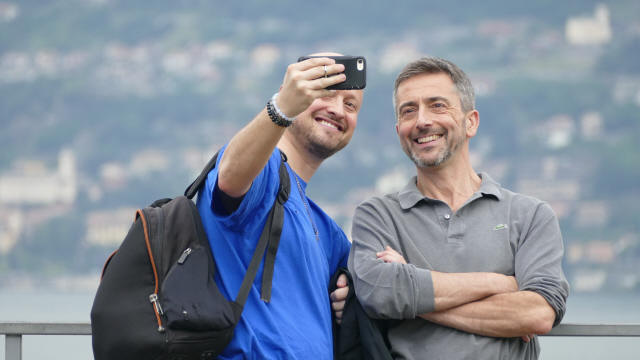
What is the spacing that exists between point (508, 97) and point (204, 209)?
134329 mm

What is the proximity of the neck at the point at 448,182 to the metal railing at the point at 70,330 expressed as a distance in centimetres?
53

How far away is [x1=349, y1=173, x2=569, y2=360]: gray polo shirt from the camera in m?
2.97

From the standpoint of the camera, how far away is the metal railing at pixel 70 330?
312 cm

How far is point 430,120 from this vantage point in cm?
323

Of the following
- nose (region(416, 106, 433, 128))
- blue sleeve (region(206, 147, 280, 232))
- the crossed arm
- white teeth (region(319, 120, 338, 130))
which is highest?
white teeth (region(319, 120, 338, 130))

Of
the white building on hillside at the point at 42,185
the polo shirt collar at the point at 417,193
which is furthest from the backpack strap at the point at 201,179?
the white building on hillside at the point at 42,185

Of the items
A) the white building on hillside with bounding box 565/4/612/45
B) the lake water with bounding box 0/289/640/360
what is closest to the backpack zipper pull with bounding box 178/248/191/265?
the lake water with bounding box 0/289/640/360

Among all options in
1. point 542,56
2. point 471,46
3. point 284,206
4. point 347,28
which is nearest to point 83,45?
point 347,28

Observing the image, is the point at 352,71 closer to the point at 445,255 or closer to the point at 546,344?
the point at 445,255

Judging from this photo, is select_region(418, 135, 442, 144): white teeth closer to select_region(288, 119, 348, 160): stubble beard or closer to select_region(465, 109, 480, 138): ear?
select_region(465, 109, 480, 138): ear

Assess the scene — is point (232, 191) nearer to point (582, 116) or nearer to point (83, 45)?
point (582, 116)

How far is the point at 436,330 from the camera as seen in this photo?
9.90ft

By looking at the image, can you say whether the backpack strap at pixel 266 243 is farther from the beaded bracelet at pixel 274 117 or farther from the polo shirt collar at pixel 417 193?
the polo shirt collar at pixel 417 193

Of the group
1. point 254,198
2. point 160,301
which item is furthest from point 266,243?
point 160,301
